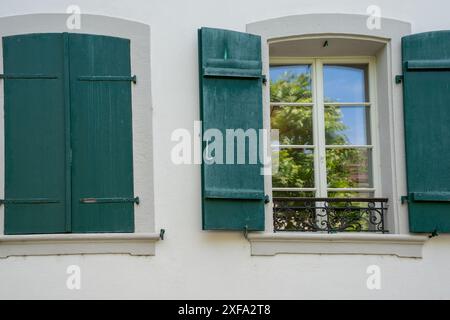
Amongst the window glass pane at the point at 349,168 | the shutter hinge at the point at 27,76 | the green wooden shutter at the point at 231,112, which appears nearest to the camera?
the green wooden shutter at the point at 231,112

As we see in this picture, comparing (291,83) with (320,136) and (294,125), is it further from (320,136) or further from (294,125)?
(320,136)

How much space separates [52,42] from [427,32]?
3.07 m

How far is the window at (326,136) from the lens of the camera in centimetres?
449

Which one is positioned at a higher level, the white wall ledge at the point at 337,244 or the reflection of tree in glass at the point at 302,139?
the reflection of tree in glass at the point at 302,139

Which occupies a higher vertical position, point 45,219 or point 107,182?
point 107,182

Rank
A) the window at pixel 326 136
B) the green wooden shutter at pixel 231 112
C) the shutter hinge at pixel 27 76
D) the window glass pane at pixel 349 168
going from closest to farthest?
the green wooden shutter at pixel 231 112 < the shutter hinge at pixel 27 76 < the window at pixel 326 136 < the window glass pane at pixel 349 168

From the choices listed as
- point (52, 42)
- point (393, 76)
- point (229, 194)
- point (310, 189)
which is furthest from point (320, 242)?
point (52, 42)

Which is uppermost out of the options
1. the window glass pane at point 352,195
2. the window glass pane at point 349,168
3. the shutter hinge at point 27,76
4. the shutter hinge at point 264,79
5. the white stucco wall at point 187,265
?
the shutter hinge at point 27,76

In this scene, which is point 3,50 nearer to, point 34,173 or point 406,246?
point 34,173

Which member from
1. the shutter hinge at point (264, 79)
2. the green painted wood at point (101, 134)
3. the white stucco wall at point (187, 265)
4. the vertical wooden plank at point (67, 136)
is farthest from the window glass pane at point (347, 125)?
the vertical wooden plank at point (67, 136)

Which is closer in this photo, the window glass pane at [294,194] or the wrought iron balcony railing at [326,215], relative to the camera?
the wrought iron balcony railing at [326,215]

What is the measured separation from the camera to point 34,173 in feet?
13.9

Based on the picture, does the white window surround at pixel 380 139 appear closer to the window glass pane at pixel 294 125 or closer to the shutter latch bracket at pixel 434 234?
the shutter latch bracket at pixel 434 234

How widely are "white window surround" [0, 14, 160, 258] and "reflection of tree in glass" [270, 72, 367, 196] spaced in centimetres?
112
